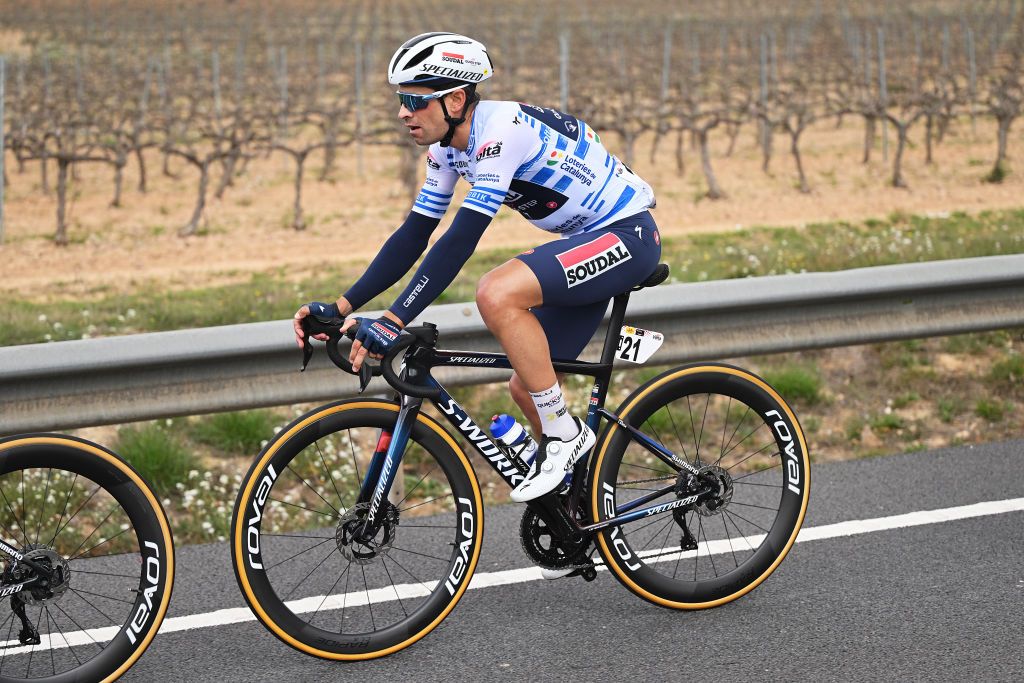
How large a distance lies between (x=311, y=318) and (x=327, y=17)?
42.9 metres

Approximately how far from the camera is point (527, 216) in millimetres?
4371

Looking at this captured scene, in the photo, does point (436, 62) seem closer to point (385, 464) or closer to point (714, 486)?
point (385, 464)

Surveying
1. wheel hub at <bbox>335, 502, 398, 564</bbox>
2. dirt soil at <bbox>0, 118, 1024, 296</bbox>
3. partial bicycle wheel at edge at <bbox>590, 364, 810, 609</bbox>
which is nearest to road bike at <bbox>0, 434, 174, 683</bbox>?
wheel hub at <bbox>335, 502, 398, 564</bbox>

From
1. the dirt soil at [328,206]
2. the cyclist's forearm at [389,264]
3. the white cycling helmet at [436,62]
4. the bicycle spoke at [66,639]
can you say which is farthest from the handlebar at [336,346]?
the dirt soil at [328,206]

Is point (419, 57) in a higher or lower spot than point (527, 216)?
higher

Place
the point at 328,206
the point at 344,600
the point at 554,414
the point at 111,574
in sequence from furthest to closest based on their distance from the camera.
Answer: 1. the point at 328,206
2. the point at 111,574
3. the point at 344,600
4. the point at 554,414

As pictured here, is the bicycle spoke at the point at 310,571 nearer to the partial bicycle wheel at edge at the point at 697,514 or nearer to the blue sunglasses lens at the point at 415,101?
the partial bicycle wheel at edge at the point at 697,514

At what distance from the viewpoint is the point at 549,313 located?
4.31m

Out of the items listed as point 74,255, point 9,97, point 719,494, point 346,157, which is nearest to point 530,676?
point 719,494

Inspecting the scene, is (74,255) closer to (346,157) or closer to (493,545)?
(346,157)

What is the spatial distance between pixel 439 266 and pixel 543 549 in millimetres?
1144

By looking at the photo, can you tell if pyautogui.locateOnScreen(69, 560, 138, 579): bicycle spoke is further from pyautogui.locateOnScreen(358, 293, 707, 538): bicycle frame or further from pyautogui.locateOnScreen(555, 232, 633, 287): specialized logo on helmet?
pyautogui.locateOnScreen(555, 232, 633, 287): specialized logo on helmet

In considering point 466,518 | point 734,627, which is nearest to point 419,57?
point 466,518

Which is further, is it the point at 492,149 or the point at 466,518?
the point at 466,518
